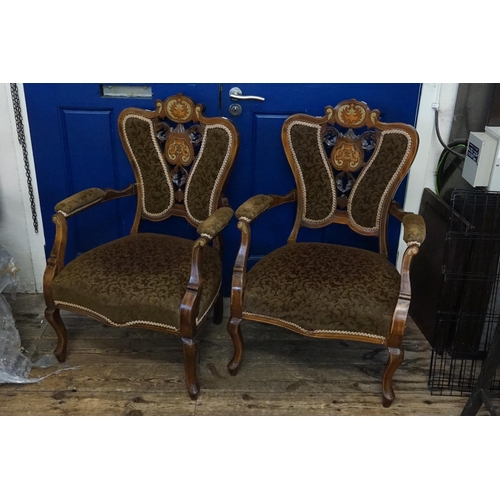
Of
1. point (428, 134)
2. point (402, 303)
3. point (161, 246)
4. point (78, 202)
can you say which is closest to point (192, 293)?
point (161, 246)

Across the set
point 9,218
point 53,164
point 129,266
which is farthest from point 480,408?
point 9,218

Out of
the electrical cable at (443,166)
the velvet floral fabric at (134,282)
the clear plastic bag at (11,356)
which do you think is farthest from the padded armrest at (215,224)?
the electrical cable at (443,166)

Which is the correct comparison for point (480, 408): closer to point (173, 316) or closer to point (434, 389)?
point (434, 389)

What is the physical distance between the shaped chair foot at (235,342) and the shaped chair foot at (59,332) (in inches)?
27.1

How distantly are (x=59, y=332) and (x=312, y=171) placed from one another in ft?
4.03

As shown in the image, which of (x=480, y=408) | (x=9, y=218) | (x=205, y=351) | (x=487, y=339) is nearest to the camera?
(x=480, y=408)

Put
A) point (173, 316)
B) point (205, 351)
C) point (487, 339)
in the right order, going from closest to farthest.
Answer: point (173, 316) → point (487, 339) → point (205, 351)

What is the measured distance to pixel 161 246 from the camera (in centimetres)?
214

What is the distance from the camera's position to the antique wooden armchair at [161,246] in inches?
74.7

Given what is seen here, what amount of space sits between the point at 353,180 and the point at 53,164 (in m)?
1.36

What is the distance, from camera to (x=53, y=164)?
247 centimetres

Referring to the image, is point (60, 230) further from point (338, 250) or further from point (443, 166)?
point (443, 166)

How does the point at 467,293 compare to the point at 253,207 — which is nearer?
the point at 253,207

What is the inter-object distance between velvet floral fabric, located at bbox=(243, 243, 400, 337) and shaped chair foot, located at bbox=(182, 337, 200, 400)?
0.77 ft
